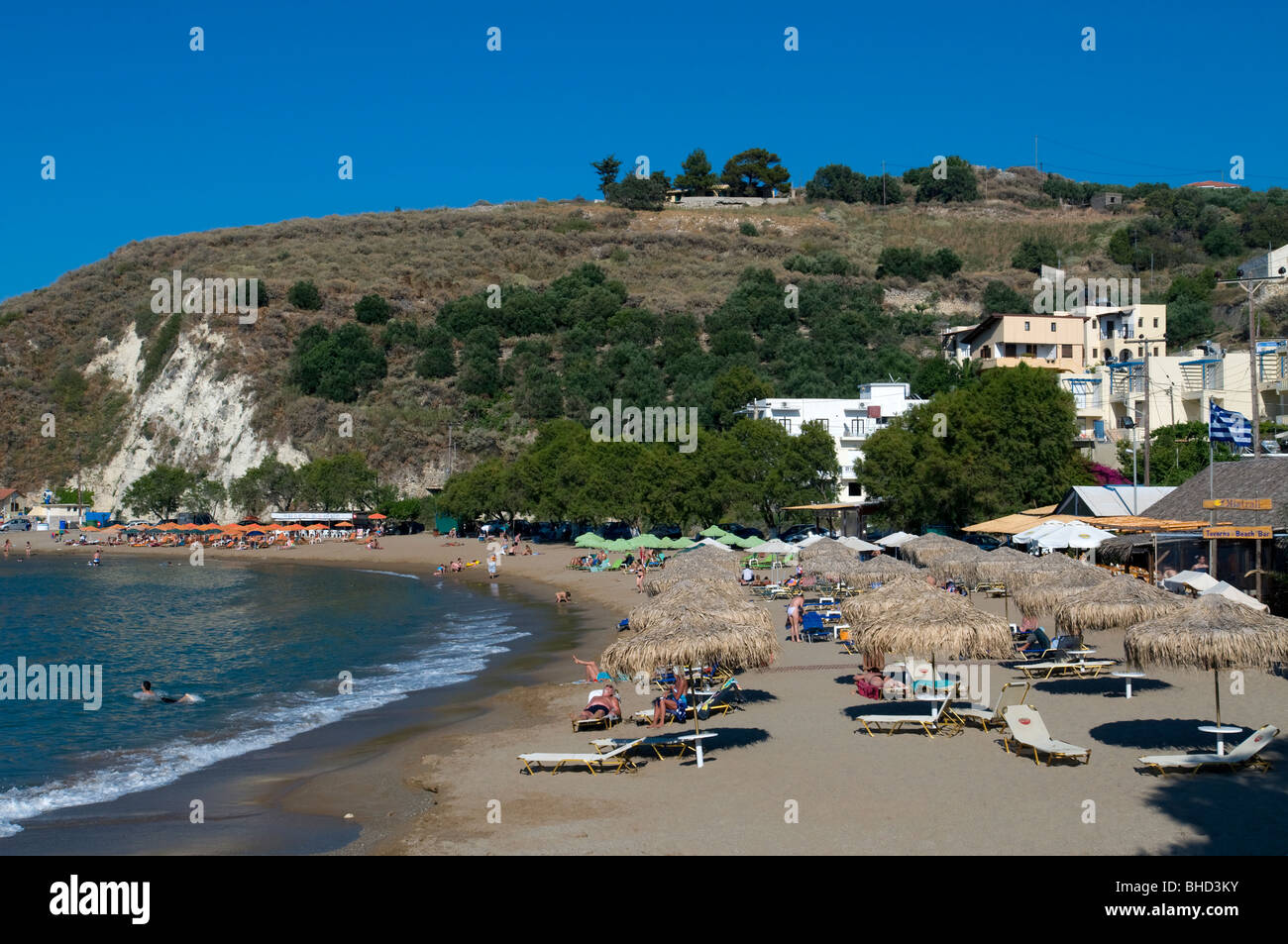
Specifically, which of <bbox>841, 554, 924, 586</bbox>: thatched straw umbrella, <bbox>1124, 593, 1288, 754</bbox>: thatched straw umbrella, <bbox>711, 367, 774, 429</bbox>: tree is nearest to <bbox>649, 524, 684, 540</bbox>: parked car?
<bbox>711, 367, 774, 429</bbox>: tree

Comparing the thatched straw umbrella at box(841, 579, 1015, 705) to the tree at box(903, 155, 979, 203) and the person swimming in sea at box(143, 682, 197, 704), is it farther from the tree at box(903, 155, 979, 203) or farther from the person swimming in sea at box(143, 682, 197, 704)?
the tree at box(903, 155, 979, 203)

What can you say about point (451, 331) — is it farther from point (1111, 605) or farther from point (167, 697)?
point (1111, 605)

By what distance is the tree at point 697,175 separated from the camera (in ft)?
508

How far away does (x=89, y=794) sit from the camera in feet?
50.7

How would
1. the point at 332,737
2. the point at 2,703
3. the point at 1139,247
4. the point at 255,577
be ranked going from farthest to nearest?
the point at 1139,247
the point at 255,577
the point at 2,703
the point at 332,737

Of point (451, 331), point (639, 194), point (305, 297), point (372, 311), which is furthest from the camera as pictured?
point (639, 194)

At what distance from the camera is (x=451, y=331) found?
10094cm

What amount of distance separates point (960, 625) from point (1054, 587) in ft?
16.2

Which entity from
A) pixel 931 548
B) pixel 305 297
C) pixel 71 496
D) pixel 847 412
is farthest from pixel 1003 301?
pixel 71 496

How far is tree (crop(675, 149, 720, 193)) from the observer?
155 metres

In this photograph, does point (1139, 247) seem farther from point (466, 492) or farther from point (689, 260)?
point (466, 492)

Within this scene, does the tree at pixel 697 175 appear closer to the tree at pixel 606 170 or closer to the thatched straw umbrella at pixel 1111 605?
the tree at pixel 606 170
